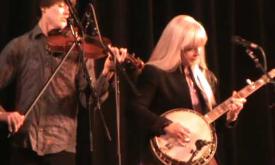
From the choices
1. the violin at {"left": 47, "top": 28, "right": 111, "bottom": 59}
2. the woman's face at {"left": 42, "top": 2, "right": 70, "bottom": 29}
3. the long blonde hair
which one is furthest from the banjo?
the woman's face at {"left": 42, "top": 2, "right": 70, "bottom": 29}

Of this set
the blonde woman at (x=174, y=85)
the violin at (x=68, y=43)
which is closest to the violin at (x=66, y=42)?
the violin at (x=68, y=43)

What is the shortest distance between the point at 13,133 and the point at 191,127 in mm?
938

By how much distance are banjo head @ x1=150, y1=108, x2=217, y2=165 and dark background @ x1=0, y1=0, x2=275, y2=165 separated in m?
0.63

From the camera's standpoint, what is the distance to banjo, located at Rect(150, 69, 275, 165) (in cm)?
283

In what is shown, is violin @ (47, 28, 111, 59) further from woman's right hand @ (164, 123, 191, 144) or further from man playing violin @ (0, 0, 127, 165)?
woman's right hand @ (164, 123, 191, 144)

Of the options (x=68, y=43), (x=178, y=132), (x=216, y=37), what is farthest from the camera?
(x=216, y=37)

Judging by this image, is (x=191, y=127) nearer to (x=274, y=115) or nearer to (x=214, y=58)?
(x=214, y=58)

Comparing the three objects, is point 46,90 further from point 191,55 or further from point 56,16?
point 191,55

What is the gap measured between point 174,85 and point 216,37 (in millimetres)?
1277

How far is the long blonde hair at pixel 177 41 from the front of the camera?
9.63ft

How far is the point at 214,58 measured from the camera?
12.8ft

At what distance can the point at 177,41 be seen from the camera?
2.96 meters

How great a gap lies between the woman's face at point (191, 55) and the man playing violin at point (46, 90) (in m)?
0.37

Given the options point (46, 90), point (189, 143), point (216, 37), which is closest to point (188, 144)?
point (189, 143)
